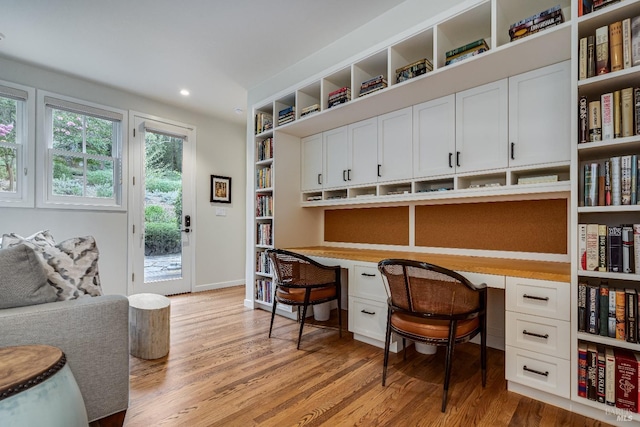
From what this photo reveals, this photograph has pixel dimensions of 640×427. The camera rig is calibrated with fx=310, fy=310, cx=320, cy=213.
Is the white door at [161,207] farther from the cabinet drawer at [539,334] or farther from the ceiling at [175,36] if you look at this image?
the cabinet drawer at [539,334]

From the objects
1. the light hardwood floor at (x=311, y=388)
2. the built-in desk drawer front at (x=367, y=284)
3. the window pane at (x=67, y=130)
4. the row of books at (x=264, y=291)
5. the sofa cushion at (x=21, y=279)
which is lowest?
the light hardwood floor at (x=311, y=388)

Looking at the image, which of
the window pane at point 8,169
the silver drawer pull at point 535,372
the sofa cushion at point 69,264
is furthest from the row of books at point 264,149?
the silver drawer pull at point 535,372

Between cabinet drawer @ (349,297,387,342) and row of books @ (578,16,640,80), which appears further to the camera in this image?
cabinet drawer @ (349,297,387,342)

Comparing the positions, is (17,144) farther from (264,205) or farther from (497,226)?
(497,226)

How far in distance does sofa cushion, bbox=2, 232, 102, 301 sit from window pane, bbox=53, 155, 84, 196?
239cm

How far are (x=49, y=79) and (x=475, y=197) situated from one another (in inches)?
185

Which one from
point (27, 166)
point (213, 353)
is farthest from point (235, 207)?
point (213, 353)

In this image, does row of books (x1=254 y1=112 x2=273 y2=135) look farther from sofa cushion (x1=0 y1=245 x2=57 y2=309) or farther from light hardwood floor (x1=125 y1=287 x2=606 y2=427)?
sofa cushion (x1=0 y1=245 x2=57 y2=309)

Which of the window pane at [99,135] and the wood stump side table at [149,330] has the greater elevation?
the window pane at [99,135]

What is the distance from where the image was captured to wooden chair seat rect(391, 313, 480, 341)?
5.93 ft

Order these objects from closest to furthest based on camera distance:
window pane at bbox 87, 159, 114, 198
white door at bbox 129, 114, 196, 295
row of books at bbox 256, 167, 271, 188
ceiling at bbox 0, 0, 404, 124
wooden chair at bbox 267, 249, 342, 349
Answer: ceiling at bbox 0, 0, 404, 124
wooden chair at bbox 267, 249, 342, 349
row of books at bbox 256, 167, 271, 188
window pane at bbox 87, 159, 114, 198
white door at bbox 129, 114, 196, 295

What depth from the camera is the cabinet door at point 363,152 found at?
2.99 m

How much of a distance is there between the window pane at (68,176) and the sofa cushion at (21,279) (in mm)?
2850

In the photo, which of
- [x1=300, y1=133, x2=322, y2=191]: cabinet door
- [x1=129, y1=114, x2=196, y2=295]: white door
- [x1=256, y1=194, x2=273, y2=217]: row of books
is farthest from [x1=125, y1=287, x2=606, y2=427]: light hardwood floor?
[x1=129, y1=114, x2=196, y2=295]: white door
